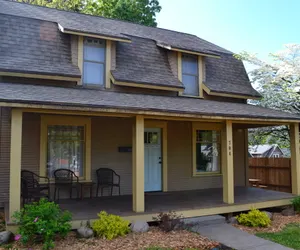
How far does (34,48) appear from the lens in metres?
8.78

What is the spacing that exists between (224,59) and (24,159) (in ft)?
27.4

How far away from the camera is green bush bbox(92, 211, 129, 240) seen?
596cm

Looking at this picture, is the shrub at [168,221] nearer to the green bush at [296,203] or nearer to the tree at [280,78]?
the green bush at [296,203]

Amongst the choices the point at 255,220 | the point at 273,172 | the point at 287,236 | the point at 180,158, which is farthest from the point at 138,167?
the point at 273,172

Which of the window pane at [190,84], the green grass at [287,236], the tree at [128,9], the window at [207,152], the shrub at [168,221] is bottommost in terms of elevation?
the green grass at [287,236]

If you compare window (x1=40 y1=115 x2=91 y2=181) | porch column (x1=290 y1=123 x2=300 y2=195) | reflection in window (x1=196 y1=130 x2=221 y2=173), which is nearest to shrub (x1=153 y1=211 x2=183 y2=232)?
window (x1=40 y1=115 x2=91 y2=181)

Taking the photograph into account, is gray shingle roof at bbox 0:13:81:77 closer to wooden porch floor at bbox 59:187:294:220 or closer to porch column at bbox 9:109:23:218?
porch column at bbox 9:109:23:218

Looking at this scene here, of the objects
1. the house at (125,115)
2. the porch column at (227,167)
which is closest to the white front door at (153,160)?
the house at (125,115)

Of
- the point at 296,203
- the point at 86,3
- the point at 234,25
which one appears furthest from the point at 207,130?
the point at 86,3

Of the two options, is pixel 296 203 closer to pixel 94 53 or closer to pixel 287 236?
pixel 287 236

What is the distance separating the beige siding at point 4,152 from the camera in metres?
7.96

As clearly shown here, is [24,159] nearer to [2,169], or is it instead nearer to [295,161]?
[2,169]

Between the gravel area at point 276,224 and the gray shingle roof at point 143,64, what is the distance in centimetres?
480

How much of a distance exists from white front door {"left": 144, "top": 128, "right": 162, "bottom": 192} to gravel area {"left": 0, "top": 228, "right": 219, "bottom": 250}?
12.4ft
